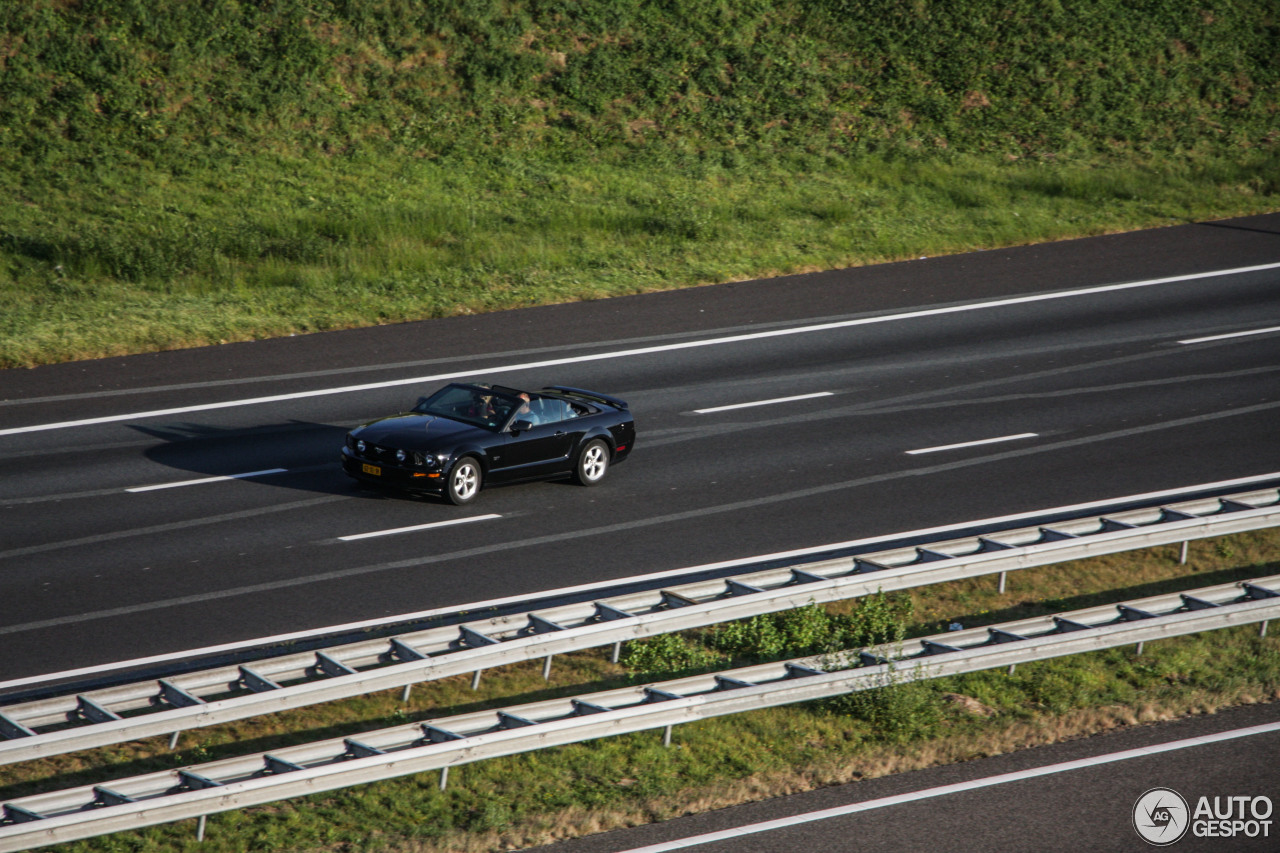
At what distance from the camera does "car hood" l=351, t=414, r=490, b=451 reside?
15422 mm

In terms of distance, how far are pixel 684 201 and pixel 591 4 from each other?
30.8ft

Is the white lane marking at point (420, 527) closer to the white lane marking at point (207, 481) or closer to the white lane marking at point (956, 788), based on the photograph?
the white lane marking at point (207, 481)

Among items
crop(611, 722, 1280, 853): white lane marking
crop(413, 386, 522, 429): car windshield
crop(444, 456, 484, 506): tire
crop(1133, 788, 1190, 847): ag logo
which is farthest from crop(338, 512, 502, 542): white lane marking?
crop(1133, 788, 1190, 847): ag logo

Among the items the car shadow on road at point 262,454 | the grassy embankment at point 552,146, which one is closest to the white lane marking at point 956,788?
the car shadow on road at point 262,454

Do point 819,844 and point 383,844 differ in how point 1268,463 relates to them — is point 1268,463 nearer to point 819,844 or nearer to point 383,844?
point 819,844

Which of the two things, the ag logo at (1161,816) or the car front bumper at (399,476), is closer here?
the ag logo at (1161,816)

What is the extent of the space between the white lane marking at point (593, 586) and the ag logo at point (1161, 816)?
526cm

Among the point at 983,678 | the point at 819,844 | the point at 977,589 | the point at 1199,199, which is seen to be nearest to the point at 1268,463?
the point at 977,589

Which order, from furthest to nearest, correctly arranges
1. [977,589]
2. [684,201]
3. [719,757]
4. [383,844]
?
[684,201] → [977,589] → [719,757] → [383,844]

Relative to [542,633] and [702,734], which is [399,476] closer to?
[542,633]

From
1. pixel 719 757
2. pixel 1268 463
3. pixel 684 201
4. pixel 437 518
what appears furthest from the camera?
pixel 684 201

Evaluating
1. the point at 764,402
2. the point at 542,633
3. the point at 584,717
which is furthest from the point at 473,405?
the point at 584,717

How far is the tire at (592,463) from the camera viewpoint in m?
16.6

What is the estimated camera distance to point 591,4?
3572cm
